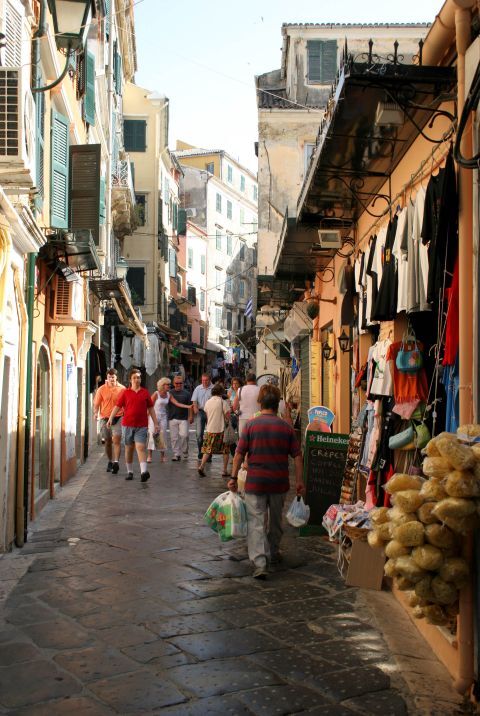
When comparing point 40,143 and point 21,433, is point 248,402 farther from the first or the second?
point 21,433

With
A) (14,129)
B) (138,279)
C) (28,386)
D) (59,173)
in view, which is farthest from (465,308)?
(138,279)

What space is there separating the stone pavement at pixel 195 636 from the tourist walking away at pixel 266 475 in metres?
0.34

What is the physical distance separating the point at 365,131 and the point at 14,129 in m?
3.18

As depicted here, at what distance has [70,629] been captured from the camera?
5.50m

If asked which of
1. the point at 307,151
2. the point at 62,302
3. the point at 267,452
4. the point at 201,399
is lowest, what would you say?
the point at 267,452

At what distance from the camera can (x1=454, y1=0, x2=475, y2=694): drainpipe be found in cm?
433

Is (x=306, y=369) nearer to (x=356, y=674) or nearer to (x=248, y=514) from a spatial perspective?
(x=248, y=514)

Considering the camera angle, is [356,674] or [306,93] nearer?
[356,674]

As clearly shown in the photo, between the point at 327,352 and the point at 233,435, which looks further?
the point at 233,435

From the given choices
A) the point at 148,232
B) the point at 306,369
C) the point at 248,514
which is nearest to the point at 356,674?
the point at 248,514

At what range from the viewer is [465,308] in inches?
187

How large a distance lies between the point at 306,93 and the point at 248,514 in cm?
2019

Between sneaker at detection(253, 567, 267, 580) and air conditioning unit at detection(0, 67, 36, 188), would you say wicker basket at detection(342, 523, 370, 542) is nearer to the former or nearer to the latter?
sneaker at detection(253, 567, 267, 580)

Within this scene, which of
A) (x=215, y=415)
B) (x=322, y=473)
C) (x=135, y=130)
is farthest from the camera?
(x=135, y=130)
